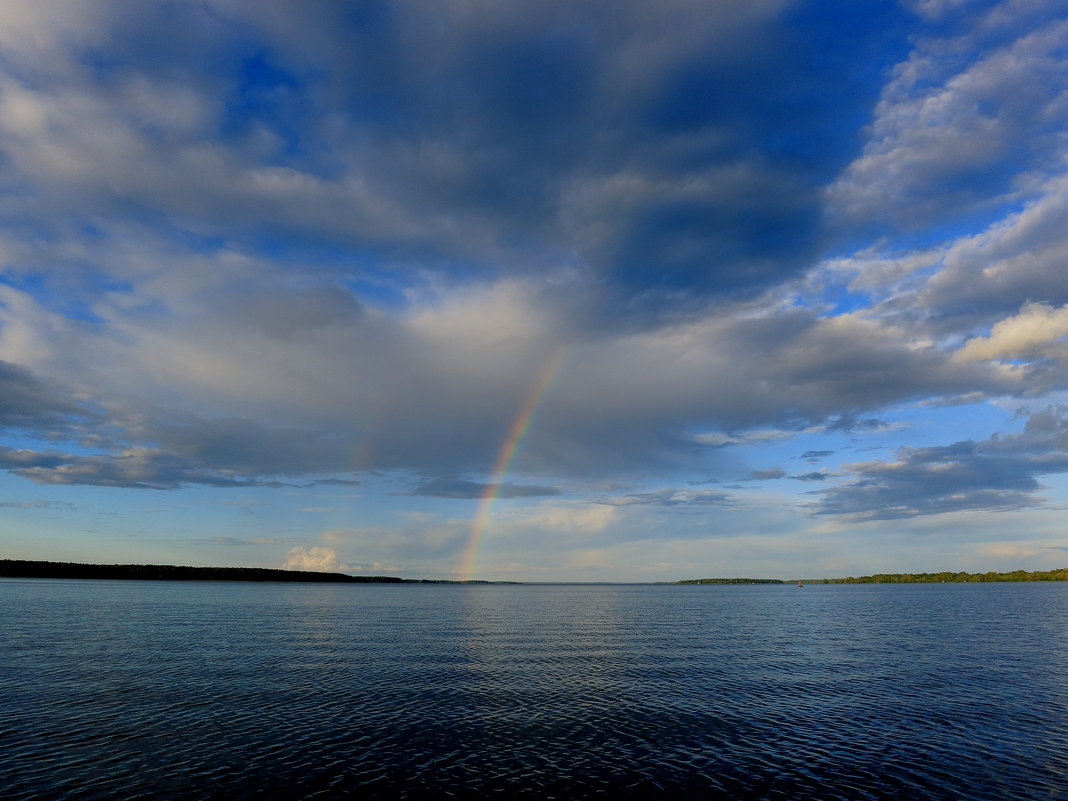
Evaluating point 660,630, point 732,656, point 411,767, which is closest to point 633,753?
point 411,767

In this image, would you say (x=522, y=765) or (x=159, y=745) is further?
(x=159, y=745)

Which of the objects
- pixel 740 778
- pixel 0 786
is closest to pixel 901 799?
pixel 740 778

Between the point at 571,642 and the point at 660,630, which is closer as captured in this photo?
the point at 571,642

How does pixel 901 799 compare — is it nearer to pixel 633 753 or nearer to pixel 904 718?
pixel 633 753

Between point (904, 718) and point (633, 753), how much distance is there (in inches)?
817

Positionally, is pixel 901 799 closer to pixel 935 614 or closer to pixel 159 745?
pixel 159 745

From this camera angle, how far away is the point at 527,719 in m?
39.0

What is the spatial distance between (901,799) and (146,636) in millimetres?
86341

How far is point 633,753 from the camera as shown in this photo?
3244 cm

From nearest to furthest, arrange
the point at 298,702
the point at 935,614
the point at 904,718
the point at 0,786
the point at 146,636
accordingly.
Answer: the point at 0,786, the point at 904,718, the point at 298,702, the point at 146,636, the point at 935,614

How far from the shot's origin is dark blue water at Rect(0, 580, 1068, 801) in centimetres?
2803

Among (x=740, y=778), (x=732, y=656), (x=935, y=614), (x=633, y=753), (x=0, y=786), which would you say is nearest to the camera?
(x=0, y=786)

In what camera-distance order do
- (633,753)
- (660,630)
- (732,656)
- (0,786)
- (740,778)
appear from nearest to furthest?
(0,786)
(740,778)
(633,753)
(732,656)
(660,630)

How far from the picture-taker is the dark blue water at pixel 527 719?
92.0 feet
